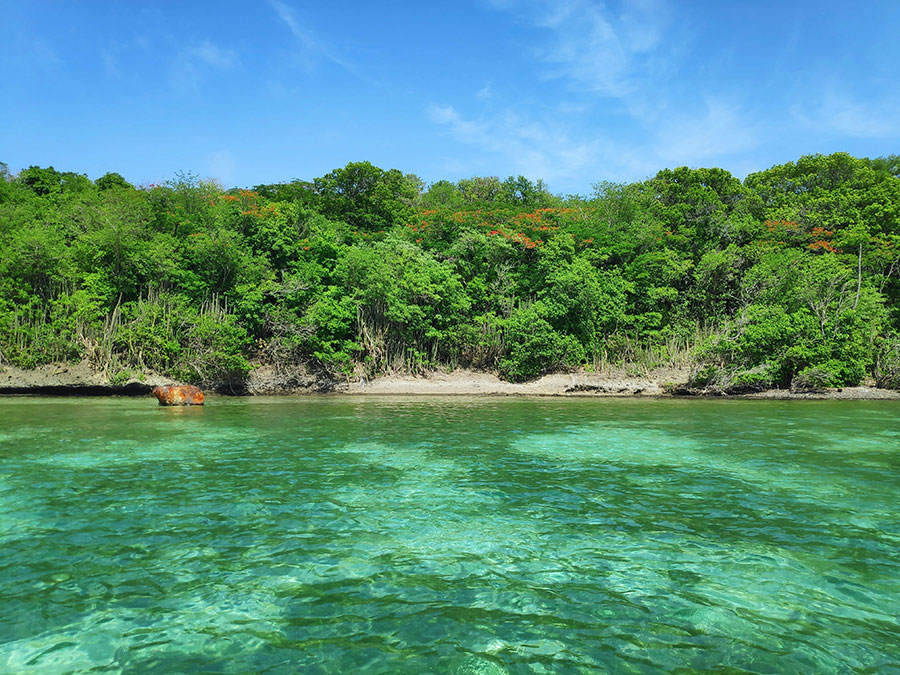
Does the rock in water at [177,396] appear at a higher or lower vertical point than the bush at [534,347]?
lower

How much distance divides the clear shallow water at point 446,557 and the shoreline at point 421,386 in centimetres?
1505

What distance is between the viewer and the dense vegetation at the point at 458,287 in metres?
27.2

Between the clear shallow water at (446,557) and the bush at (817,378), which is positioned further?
the bush at (817,378)

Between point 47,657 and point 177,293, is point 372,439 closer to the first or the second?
point 47,657

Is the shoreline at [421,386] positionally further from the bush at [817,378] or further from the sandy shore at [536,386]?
the bush at [817,378]

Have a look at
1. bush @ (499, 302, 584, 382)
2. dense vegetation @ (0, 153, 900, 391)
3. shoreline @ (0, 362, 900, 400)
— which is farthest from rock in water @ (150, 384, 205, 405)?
bush @ (499, 302, 584, 382)

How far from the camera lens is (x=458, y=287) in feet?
103

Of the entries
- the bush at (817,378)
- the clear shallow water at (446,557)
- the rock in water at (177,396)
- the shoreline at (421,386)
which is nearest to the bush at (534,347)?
the shoreline at (421,386)

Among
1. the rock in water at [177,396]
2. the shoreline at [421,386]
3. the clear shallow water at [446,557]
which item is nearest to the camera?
the clear shallow water at [446,557]

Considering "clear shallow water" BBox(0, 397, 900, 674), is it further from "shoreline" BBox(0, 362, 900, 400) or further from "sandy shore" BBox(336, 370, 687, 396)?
"shoreline" BBox(0, 362, 900, 400)

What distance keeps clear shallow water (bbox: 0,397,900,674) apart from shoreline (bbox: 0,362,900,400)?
15054 mm

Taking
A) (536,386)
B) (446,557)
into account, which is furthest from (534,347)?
(446,557)

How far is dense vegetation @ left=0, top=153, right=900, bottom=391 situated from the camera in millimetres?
27172

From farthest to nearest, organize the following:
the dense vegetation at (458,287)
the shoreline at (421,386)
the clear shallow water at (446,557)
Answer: the dense vegetation at (458,287) < the shoreline at (421,386) < the clear shallow water at (446,557)
